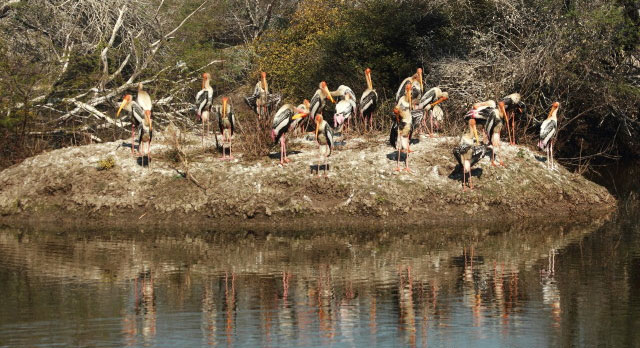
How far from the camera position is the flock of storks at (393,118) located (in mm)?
20859

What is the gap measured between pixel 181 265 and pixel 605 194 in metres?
10.4

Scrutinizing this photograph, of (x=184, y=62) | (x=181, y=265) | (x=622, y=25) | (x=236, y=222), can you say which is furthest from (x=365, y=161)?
(x=184, y=62)

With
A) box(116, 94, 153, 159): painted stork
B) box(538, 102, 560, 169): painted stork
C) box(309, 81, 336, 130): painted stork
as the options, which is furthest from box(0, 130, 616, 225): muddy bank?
box(309, 81, 336, 130): painted stork

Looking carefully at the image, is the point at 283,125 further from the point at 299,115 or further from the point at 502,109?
the point at 502,109

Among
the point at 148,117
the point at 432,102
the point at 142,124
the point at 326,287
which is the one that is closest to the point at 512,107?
the point at 432,102

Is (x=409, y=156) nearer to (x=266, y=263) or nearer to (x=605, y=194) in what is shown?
(x=605, y=194)

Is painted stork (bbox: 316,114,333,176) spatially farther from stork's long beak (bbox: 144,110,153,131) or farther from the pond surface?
stork's long beak (bbox: 144,110,153,131)

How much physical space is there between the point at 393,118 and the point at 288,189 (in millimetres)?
2962

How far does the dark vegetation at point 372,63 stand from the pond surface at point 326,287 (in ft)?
15.4

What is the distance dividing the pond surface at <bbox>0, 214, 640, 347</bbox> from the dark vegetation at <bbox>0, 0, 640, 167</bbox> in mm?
4709

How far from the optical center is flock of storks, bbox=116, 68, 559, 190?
821 inches

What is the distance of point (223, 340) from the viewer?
1127cm

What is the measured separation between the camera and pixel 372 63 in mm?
31109

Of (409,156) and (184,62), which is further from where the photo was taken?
(184,62)
